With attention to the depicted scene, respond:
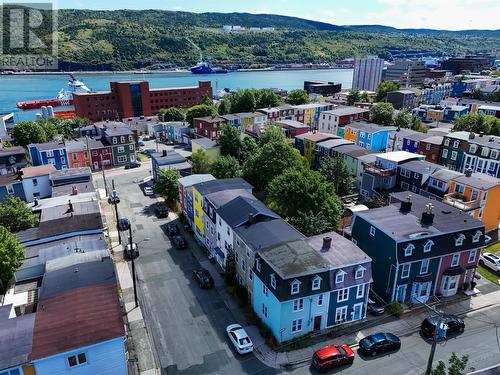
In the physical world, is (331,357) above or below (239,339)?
above

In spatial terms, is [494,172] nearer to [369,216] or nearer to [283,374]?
[369,216]

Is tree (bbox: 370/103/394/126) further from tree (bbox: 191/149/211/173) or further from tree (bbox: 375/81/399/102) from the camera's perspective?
tree (bbox: 191/149/211/173)

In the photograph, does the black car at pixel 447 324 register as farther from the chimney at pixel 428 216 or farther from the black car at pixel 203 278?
the black car at pixel 203 278

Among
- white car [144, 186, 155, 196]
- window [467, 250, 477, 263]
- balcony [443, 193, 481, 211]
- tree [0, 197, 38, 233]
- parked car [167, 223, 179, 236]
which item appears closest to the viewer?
window [467, 250, 477, 263]

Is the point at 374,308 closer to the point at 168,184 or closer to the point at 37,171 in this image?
the point at 168,184

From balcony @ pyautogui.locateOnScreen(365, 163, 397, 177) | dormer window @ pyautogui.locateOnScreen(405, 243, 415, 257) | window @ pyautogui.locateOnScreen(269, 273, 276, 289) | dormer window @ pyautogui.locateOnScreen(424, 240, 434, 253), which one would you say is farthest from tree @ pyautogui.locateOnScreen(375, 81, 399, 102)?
window @ pyautogui.locateOnScreen(269, 273, 276, 289)

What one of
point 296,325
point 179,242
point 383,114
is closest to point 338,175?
point 179,242

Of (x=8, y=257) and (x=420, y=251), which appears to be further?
(x=420, y=251)
